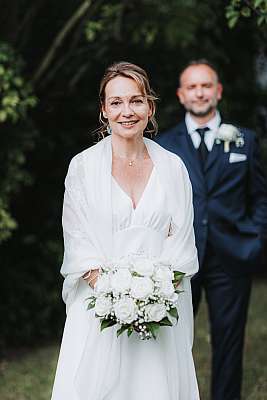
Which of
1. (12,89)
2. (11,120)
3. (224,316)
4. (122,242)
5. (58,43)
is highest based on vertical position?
(58,43)

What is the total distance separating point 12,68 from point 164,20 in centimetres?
216

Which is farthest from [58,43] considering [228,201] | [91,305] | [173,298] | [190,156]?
[173,298]

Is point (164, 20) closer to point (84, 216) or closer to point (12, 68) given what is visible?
point (12, 68)

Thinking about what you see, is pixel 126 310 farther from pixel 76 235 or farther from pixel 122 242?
pixel 76 235

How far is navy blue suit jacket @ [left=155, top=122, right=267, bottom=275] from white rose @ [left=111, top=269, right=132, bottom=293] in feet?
5.44

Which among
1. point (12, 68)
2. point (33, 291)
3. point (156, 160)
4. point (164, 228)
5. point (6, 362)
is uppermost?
point (12, 68)

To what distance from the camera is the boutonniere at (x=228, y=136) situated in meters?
5.36

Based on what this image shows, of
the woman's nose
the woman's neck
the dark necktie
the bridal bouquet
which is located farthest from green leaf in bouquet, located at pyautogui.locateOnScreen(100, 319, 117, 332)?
the dark necktie

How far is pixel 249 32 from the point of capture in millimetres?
10141

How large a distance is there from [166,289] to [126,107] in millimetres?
903

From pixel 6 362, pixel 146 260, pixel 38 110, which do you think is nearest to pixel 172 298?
pixel 146 260

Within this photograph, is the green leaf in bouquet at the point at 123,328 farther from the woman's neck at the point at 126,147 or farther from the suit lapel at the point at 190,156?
the suit lapel at the point at 190,156

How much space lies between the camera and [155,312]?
373 cm

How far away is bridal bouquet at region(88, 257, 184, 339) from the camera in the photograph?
3.70 meters
